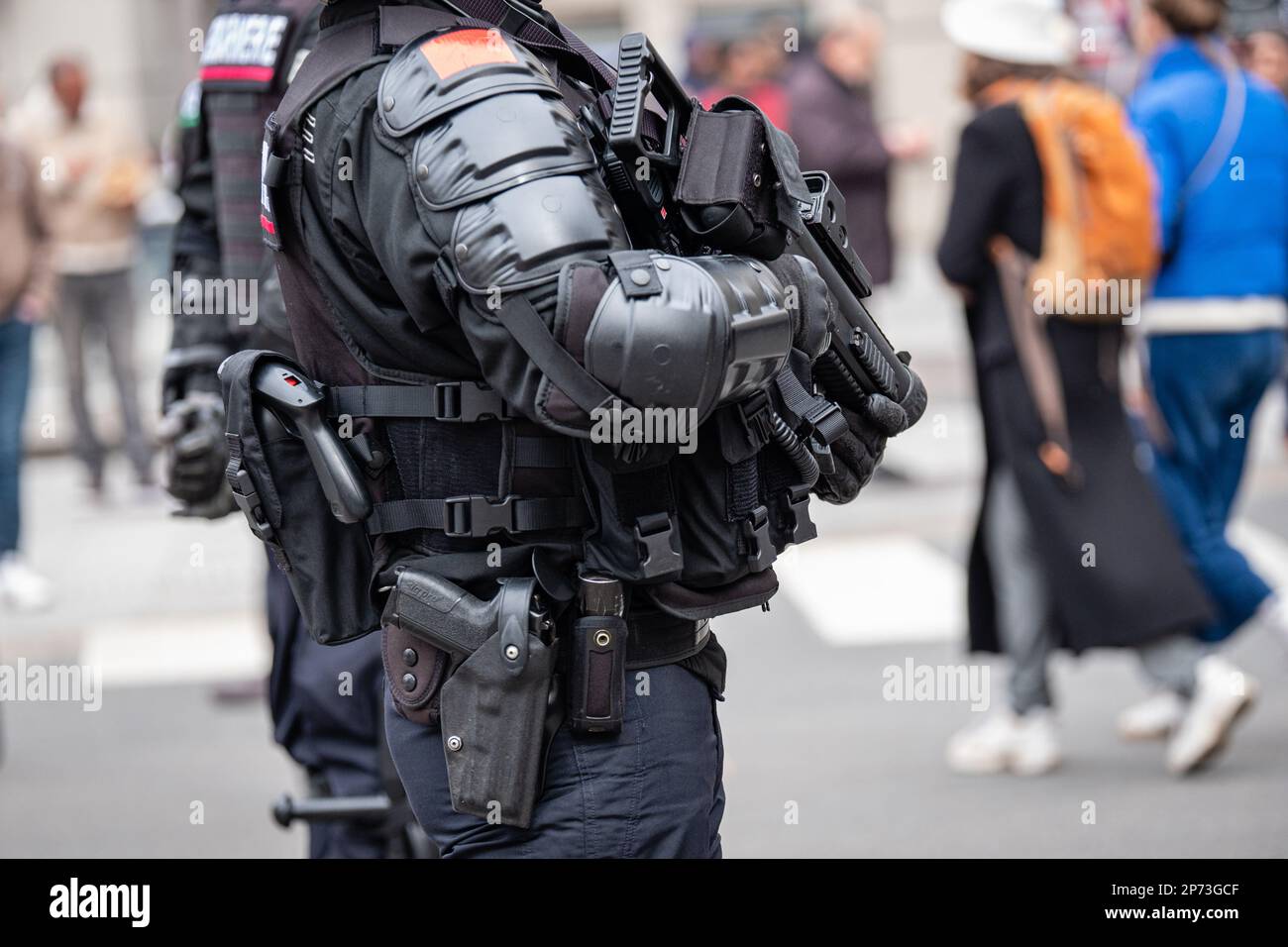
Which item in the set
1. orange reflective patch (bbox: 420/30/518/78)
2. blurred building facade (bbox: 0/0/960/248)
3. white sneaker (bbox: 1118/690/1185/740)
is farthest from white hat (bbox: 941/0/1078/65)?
blurred building facade (bbox: 0/0/960/248)

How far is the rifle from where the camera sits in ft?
8.02

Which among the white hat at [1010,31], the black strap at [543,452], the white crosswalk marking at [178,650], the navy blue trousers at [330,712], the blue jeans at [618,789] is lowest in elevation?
the white crosswalk marking at [178,650]

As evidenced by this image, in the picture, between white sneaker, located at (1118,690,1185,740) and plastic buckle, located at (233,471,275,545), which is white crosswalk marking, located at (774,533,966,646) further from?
plastic buckle, located at (233,471,275,545)

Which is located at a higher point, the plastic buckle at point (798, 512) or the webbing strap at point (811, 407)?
the webbing strap at point (811, 407)

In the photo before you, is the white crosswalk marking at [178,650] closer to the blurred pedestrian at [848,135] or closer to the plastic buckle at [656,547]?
the blurred pedestrian at [848,135]

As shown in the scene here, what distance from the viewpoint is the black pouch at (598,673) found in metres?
2.49

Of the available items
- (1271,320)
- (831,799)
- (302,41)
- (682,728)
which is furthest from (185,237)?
(1271,320)

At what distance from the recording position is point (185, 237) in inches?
159

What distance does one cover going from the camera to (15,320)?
733cm

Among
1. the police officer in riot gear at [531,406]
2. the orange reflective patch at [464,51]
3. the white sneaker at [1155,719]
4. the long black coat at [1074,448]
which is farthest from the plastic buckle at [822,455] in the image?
the white sneaker at [1155,719]

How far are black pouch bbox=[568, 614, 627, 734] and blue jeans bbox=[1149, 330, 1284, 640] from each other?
10.5 ft

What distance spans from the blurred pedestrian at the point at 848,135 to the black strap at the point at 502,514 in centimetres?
691

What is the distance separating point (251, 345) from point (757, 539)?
63.7 inches
